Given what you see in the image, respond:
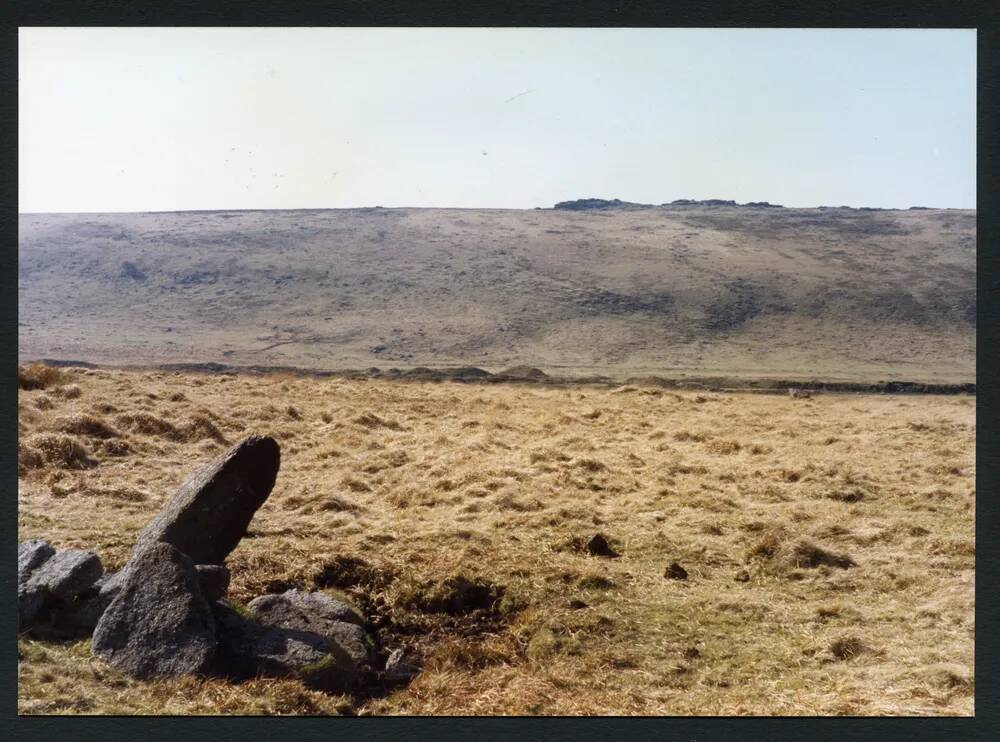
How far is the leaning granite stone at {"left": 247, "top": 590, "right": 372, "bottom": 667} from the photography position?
7.43m

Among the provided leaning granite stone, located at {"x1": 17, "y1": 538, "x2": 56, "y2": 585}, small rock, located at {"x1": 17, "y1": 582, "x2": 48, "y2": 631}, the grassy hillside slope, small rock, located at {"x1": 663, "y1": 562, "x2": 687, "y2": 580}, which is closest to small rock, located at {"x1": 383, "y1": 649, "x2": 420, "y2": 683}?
small rock, located at {"x1": 17, "y1": 582, "x2": 48, "y2": 631}

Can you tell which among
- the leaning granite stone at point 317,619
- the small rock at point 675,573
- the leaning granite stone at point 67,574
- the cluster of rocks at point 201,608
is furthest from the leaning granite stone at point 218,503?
the small rock at point 675,573

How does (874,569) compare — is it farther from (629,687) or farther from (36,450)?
(36,450)

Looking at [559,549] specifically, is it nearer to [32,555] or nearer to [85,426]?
[32,555]

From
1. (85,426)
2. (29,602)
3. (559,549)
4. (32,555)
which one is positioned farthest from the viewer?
(85,426)

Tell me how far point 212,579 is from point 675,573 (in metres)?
5.08

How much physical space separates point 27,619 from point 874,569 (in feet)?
27.6

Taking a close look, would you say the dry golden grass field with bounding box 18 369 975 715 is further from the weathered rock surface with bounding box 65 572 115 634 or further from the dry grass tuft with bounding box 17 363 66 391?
the weathered rock surface with bounding box 65 572 115 634

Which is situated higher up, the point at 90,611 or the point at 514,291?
the point at 514,291

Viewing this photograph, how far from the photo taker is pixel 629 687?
24.0 ft

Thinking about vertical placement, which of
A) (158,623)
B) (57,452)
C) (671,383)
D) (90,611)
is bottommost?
(671,383)

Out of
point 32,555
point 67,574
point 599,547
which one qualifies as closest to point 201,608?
point 67,574

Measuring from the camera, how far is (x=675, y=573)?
404 inches

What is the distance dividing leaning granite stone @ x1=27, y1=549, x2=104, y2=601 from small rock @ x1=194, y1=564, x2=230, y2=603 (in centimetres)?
87
